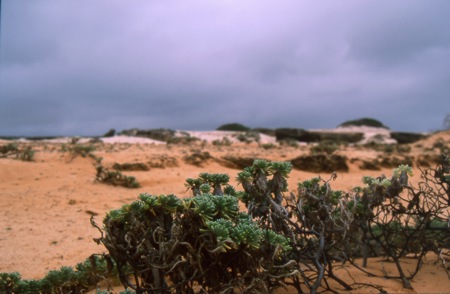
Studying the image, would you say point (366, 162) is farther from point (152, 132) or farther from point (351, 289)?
point (152, 132)

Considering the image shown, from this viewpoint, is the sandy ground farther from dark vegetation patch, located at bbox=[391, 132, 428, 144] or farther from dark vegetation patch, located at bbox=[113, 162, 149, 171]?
dark vegetation patch, located at bbox=[391, 132, 428, 144]

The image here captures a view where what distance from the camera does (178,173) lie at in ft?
35.4

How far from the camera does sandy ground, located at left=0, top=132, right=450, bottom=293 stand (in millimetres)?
3887

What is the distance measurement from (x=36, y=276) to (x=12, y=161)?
749cm

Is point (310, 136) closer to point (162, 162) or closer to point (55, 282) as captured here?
point (162, 162)

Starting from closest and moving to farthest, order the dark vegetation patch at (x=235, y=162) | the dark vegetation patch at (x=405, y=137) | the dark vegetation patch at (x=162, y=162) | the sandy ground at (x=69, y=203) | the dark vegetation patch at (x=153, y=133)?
the sandy ground at (x=69, y=203) < the dark vegetation patch at (x=162, y=162) < the dark vegetation patch at (x=235, y=162) < the dark vegetation patch at (x=153, y=133) < the dark vegetation patch at (x=405, y=137)

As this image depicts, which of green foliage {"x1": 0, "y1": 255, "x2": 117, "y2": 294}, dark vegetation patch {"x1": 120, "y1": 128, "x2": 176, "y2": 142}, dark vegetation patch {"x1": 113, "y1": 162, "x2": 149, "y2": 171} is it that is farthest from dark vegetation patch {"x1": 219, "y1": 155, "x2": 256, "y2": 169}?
dark vegetation patch {"x1": 120, "y1": 128, "x2": 176, "y2": 142}

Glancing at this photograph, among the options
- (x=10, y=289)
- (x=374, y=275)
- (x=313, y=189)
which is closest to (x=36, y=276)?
(x=10, y=289)

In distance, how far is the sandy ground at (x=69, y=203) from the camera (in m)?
3.89

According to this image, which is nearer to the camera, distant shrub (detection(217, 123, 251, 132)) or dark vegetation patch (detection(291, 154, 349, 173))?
dark vegetation patch (detection(291, 154, 349, 173))

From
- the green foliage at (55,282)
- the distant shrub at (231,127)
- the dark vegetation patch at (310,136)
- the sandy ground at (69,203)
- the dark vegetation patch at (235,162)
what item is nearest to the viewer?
the green foliage at (55,282)

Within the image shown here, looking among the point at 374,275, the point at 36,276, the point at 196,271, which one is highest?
the point at 196,271

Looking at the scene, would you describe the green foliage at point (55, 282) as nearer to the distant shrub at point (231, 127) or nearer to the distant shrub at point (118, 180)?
the distant shrub at point (118, 180)

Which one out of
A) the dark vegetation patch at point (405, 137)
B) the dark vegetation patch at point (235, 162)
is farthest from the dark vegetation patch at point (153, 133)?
the dark vegetation patch at point (405, 137)
